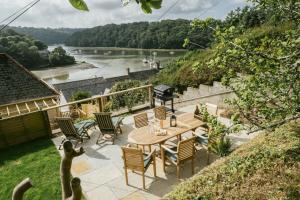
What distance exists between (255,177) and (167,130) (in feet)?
9.02

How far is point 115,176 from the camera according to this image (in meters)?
6.27

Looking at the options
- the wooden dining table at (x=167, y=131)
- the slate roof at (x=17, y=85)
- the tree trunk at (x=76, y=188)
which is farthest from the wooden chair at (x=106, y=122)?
the slate roof at (x=17, y=85)

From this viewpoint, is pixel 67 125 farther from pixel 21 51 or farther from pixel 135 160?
pixel 21 51

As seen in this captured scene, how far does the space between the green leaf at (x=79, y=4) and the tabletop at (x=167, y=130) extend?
17.7ft

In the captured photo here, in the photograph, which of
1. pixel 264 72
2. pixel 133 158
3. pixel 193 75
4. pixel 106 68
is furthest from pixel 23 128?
pixel 106 68

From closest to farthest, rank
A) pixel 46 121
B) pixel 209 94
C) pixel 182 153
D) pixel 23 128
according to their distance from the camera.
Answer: pixel 182 153 < pixel 23 128 < pixel 46 121 < pixel 209 94

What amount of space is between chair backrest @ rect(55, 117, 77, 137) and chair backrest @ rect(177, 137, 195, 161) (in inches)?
135

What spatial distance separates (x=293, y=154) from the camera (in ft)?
15.9

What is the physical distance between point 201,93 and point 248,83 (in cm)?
806

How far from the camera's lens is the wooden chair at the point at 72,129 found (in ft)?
25.2

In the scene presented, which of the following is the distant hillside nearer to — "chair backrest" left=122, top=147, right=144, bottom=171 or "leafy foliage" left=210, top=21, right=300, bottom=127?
"chair backrest" left=122, top=147, right=144, bottom=171

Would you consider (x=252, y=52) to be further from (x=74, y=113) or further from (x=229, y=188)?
(x=74, y=113)

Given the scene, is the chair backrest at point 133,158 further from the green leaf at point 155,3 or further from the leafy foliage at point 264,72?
the green leaf at point 155,3

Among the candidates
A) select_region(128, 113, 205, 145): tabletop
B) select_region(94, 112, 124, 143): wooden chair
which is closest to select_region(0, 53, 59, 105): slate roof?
select_region(94, 112, 124, 143): wooden chair
